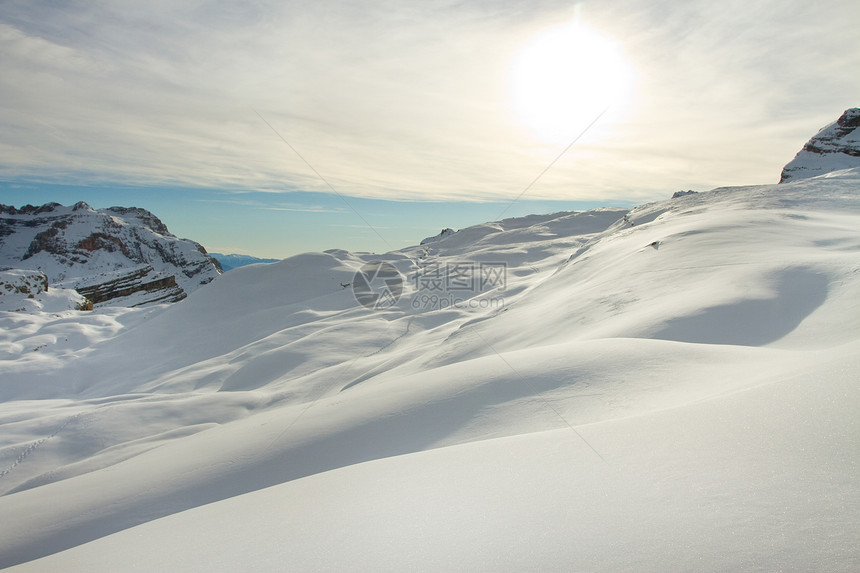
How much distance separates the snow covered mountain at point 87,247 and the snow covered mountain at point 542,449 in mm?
58561

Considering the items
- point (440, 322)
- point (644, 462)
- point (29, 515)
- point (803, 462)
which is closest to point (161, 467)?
point (29, 515)

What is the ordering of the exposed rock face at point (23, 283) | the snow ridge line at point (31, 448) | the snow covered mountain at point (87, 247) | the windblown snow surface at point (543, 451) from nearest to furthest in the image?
1. the windblown snow surface at point (543, 451)
2. the snow ridge line at point (31, 448)
3. the exposed rock face at point (23, 283)
4. the snow covered mountain at point (87, 247)

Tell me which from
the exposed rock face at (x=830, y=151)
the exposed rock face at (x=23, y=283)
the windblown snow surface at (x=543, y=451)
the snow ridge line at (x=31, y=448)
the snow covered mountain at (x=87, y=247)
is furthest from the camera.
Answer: the snow covered mountain at (x=87, y=247)

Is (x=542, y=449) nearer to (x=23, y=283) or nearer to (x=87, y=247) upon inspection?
(x=23, y=283)

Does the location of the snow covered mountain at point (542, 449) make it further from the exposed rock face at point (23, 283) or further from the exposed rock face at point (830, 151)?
the exposed rock face at point (23, 283)

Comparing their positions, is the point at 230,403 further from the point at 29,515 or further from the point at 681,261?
the point at 681,261

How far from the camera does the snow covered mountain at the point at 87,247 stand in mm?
67375

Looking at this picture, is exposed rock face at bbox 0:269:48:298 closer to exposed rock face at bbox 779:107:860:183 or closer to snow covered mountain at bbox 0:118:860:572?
snow covered mountain at bbox 0:118:860:572

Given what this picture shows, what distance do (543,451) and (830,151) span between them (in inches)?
1232

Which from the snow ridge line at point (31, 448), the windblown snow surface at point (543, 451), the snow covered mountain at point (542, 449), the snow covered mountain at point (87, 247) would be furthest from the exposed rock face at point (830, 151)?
the snow covered mountain at point (87, 247)

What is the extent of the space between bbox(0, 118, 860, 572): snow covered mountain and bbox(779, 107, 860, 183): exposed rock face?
17.7 m

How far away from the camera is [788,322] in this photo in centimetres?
407

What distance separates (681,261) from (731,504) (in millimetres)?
6902

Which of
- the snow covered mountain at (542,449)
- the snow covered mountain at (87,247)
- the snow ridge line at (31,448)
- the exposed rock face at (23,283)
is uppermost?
the snow covered mountain at (87,247)
